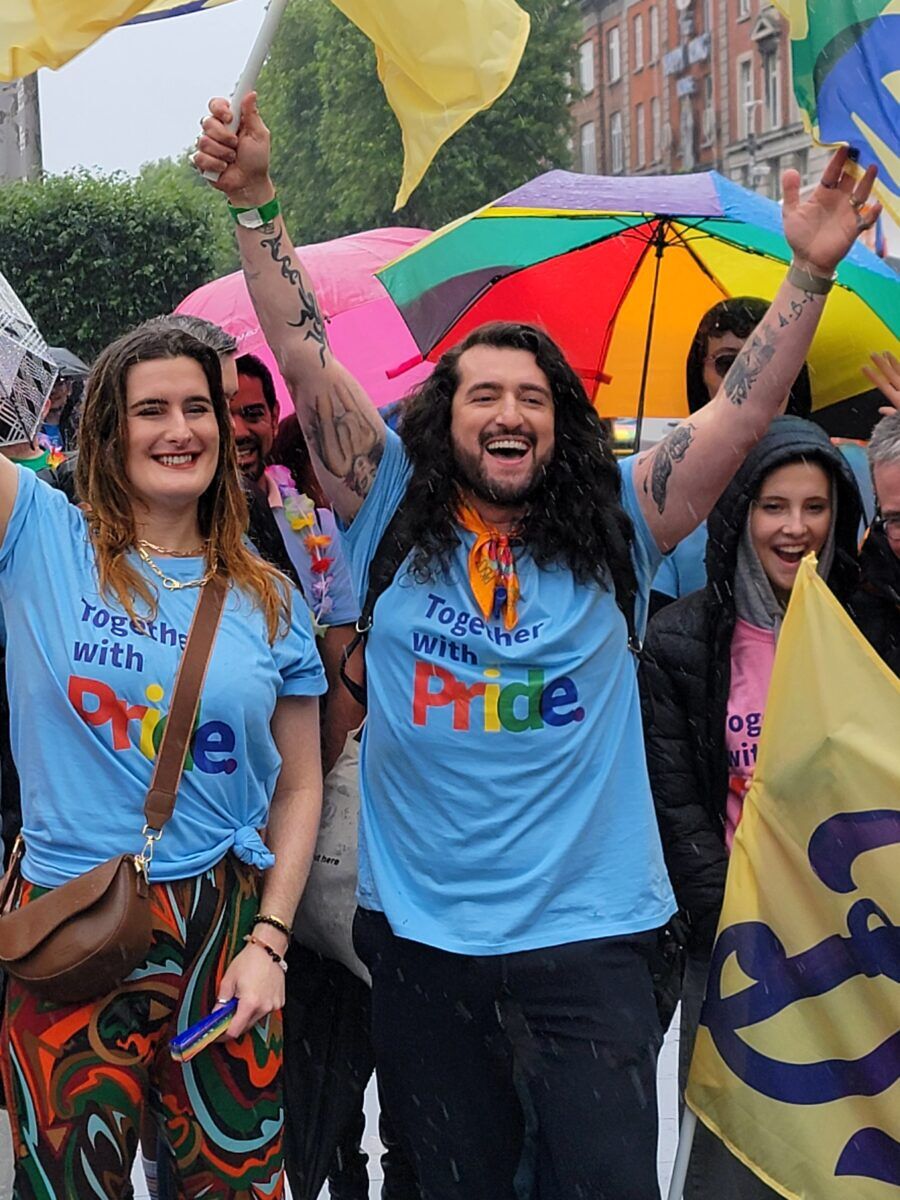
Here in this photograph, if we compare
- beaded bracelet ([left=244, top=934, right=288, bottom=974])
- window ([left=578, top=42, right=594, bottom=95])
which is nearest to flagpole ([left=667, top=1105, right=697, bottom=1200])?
beaded bracelet ([left=244, top=934, right=288, bottom=974])

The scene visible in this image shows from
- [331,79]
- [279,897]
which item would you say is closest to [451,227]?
[279,897]

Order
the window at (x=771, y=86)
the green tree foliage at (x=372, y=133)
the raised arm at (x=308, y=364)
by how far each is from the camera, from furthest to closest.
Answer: the window at (x=771, y=86) < the green tree foliage at (x=372, y=133) < the raised arm at (x=308, y=364)

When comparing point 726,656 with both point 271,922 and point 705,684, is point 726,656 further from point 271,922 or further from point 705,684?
point 271,922

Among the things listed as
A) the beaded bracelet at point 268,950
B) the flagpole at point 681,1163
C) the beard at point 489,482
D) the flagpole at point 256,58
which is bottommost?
the flagpole at point 681,1163

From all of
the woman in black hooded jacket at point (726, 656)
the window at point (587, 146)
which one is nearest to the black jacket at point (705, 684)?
the woman in black hooded jacket at point (726, 656)

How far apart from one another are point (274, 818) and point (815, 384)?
6.95 feet

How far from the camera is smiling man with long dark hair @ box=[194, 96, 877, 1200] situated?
277 cm

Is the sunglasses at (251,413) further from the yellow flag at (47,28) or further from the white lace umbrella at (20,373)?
the yellow flag at (47,28)

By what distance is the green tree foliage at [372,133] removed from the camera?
1695 inches

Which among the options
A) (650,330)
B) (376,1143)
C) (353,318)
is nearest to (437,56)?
(650,330)

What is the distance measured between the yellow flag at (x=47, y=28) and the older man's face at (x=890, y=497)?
1.61 meters

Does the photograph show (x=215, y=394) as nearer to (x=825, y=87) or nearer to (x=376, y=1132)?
Answer: (x=825, y=87)

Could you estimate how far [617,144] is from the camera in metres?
74.2

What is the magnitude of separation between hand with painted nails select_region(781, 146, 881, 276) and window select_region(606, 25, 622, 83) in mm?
73362
